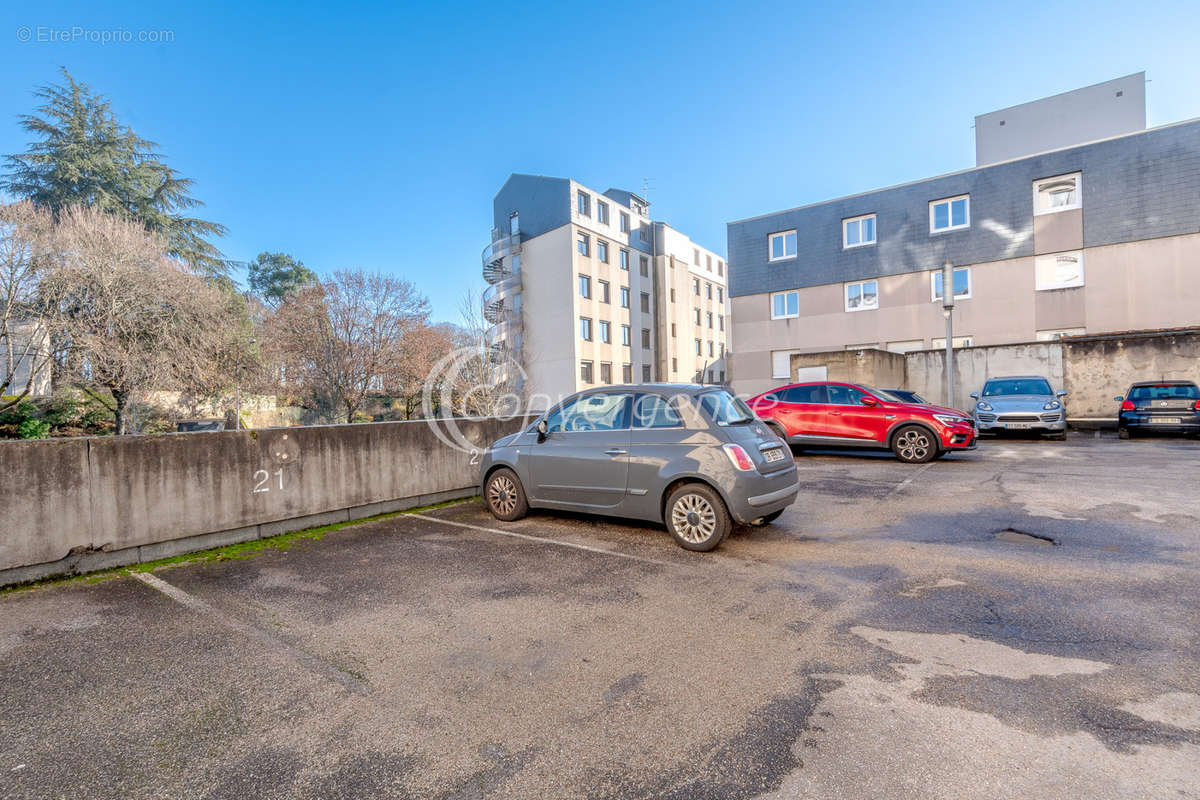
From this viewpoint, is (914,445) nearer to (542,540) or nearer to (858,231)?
(542,540)

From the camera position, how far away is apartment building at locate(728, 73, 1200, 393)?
20562 mm

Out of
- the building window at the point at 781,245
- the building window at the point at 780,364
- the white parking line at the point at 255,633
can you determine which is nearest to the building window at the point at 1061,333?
the building window at the point at 780,364

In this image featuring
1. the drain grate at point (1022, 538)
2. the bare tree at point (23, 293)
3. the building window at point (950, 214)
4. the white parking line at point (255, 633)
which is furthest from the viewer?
the building window at point (950, 214)

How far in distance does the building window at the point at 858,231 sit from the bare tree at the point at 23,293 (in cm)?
3025

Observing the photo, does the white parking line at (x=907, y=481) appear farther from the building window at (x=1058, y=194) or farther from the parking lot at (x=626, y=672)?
the building window at (x=1058, y=194)

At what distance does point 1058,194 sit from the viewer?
73.8 ft

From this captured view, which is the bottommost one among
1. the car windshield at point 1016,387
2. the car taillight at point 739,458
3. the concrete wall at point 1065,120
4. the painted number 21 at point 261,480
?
the painted number 21 at point 261,480

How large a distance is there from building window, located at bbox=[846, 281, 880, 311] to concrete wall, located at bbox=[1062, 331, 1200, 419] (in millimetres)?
9204

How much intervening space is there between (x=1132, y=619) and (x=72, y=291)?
75.6ft

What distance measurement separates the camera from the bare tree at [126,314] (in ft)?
53.2

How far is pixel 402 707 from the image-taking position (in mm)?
2826

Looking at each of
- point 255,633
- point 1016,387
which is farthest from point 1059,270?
point 255,633

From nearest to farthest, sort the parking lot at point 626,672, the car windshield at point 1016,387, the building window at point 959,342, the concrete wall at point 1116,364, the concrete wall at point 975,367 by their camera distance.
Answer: the parking lot at point 626,672 < the car windshield at point 1016,387 < the concrete wall at point 1116,364 < the concrete wall at point 975,367 < the building window at point 959,342

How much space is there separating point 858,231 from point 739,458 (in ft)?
84.3
